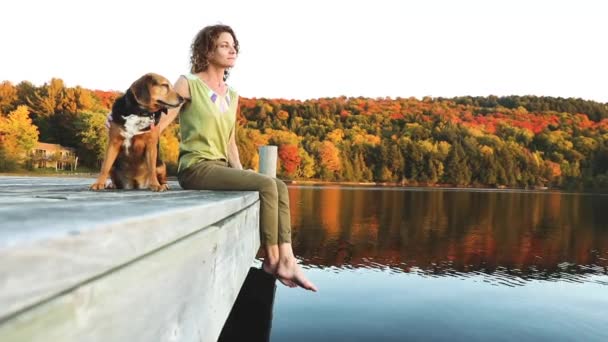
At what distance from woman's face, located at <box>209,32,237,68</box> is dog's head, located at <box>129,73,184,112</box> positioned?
479 mm

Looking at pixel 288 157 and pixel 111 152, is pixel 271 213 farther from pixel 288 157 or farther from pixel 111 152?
pixel 288 157

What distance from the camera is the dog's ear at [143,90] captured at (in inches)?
123

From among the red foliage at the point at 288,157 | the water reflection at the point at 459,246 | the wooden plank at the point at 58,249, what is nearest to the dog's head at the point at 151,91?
the wooden plank at the point at 58,249

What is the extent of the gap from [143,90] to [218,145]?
636 millimetres

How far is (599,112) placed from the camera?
9250 cm

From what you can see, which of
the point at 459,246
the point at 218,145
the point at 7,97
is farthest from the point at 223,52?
the point at 7,97

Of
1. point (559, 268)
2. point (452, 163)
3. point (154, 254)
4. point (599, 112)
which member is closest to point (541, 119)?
point (599, 112)

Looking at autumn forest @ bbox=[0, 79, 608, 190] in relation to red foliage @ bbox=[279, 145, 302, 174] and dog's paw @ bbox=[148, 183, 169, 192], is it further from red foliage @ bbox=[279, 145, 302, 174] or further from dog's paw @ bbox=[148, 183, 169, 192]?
dog's paw @ bbox=[148, 183, 169, 192]

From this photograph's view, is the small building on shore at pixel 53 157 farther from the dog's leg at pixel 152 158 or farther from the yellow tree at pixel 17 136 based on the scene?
the dog's leg at pixel 152 158

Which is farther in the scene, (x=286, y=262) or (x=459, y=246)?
(x=459, y=246)

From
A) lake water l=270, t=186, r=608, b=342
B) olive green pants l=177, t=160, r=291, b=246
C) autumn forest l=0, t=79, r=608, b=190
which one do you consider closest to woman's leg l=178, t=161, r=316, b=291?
olive green pants l=177, t=160, r=291, b=246

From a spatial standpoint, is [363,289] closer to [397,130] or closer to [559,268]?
[559,268]

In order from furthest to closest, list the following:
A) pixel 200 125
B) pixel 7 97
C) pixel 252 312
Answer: pixel 7 97 → pixel 252 312 → pixel 200 125

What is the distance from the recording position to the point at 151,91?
3.13 m
